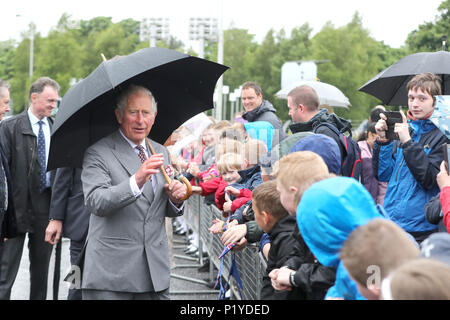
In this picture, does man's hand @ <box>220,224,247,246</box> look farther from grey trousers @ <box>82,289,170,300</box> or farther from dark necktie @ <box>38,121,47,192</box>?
dark necktie @ <box>38,121,47,192</box>

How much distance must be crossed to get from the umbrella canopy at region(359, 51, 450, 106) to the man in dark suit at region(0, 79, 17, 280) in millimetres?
4000

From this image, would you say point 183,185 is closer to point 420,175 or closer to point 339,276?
point 339,276

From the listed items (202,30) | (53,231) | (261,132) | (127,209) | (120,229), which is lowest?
(53,231)

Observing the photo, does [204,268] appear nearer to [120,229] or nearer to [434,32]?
[120,229]

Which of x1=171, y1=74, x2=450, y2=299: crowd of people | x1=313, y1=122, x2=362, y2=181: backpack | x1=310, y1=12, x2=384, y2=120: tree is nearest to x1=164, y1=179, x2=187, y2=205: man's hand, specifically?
x1=171, y1=74, x2=450, y2=299: crowd of people

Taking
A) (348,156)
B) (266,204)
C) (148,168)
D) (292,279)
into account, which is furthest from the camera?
(348,156)

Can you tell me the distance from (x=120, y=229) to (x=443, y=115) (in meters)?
2.58

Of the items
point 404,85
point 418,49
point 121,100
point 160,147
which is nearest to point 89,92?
point 121,100

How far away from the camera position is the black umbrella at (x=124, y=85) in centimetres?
365

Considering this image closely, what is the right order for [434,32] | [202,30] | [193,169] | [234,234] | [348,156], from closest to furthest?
1. [234,234]
2. [348,156]
3. [193,169]
4. [202,30]
5. [434,32]

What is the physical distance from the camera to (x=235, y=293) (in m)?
5.61

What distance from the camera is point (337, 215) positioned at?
2287 millimetres

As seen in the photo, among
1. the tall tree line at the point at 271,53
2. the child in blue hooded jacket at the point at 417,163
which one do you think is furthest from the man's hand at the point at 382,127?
the tall tree line at the point at 271,53

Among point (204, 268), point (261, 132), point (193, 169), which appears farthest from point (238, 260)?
point (204, 268)
